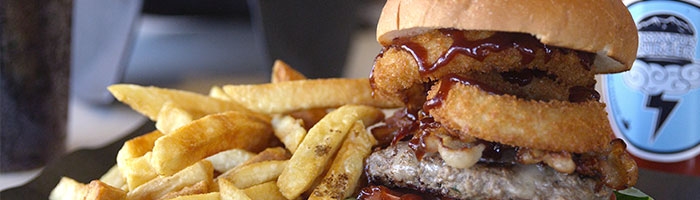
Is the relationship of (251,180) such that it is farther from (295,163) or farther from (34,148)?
(34,148)

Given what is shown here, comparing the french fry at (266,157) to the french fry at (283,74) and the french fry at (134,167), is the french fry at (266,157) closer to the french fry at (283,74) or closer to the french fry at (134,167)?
the french fry at (134,167)

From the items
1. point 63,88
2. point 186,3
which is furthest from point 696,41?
point 186,3

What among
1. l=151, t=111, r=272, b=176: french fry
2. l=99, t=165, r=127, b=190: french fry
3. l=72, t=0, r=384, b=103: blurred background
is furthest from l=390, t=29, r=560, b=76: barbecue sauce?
l=72, t=0, r=384, b=103: blurred background

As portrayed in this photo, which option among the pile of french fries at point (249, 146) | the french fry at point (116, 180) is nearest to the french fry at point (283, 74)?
the pile of french fries at point (249, 146)

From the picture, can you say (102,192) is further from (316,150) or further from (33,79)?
(33,79)

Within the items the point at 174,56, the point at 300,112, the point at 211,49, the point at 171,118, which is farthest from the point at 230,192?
the point at 211,49

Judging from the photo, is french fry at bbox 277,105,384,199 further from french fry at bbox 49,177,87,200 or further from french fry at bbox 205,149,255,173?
french fry at bbox 49,177,87,200

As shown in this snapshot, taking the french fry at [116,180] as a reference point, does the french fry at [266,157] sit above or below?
above
